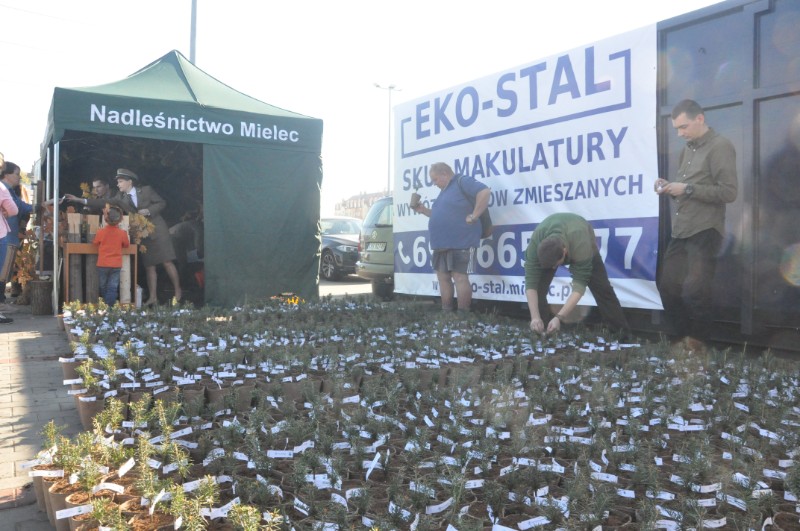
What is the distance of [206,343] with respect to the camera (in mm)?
5848

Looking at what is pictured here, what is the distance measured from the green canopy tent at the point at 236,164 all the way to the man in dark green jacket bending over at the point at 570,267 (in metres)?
4.68

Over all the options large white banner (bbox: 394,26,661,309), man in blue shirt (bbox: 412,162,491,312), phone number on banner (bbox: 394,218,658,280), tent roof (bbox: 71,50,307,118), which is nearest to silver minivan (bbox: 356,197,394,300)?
phone number on banner (bbox: 394,218,658,280)

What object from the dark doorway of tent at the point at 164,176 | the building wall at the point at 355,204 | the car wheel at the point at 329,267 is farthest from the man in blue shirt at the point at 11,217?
the building wall at the point at 355,204

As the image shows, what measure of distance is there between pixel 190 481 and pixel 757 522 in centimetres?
215

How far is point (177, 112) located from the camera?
342 inches

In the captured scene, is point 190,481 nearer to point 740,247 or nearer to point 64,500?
point 64,500

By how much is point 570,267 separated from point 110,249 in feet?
18.9

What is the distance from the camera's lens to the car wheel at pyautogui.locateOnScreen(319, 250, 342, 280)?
55.1 ft

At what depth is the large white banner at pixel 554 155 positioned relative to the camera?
6.21 m

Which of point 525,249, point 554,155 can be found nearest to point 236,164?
point 525,249

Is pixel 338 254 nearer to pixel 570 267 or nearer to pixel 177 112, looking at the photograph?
pixel 177 112

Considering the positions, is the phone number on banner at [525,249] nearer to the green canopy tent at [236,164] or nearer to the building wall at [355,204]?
the green canopy tent at [236,164]

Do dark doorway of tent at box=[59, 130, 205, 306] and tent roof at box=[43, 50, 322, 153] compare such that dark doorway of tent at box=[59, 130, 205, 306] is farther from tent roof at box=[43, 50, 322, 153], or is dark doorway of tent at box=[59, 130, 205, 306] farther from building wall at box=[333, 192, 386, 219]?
building wall at box=[333, 192, 386, 219]

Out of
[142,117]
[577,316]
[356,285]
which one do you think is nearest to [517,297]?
[577,316]
